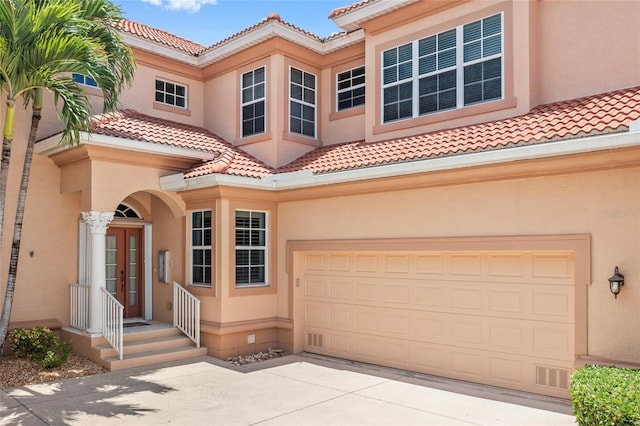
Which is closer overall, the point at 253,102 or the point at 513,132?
the point at 513,132

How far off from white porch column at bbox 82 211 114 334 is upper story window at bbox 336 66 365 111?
6.33 meters

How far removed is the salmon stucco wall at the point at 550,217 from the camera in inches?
282

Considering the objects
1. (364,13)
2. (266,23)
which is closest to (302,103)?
(266,23)

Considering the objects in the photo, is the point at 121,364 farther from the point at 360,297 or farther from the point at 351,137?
the point at 351,137

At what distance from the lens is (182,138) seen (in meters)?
12.2

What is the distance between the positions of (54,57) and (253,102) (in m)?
5.35

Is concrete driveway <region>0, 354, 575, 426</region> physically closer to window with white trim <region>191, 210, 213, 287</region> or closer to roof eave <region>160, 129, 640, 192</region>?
window with white trim <region>191, 210, 213, 287</region>

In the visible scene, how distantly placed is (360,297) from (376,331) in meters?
0.77

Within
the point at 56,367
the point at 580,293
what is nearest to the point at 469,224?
the point at 580,293

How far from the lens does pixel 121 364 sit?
9.71 m

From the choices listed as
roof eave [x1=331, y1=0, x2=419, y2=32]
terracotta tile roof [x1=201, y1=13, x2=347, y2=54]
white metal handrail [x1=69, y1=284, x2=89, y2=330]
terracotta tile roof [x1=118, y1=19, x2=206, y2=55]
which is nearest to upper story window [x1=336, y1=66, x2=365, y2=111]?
terracotta tile roof [x1=201, y1=13, x2=347, y2=54]

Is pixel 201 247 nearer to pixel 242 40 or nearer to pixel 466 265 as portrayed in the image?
pixel 242 40

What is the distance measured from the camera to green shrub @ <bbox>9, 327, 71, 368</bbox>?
9648mm

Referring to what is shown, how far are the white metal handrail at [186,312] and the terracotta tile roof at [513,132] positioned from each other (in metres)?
3.97
